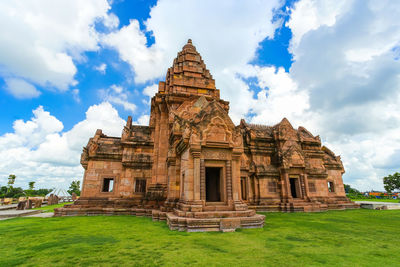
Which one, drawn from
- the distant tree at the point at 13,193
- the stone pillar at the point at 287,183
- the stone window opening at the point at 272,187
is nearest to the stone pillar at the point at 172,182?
the stone window opening at the point at 272,187

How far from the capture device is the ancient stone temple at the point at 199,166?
936 cm

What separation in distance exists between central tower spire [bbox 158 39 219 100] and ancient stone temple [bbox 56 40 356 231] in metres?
0.09

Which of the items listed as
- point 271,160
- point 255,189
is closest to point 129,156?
point 255,189

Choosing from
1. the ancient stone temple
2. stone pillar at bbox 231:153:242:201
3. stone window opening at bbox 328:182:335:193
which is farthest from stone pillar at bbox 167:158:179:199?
stone window opening at bbox 328:182:335:193

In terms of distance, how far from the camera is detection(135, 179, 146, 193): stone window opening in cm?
1564

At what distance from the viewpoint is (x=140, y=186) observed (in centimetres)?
1573

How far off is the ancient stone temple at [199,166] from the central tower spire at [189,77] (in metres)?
0.09

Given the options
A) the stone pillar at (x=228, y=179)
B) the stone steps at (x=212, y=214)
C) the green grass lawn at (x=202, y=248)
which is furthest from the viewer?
the stone pillar at (x=228, y=179)

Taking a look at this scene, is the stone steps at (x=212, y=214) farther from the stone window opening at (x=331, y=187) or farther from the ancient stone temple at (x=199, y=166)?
the stone window opening at (x=331, y=187)

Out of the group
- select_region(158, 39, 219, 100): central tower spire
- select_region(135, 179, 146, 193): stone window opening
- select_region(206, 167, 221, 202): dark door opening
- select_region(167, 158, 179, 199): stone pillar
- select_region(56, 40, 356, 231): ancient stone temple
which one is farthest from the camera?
select_region(158, 39, 219, 100): central tower spire

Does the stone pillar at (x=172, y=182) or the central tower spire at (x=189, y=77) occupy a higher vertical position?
the central tower spire at (x=189, y=77)

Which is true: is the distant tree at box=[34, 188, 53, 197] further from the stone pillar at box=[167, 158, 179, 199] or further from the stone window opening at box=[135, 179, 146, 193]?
the stone pillar at box=[167, 158, 179, 199]

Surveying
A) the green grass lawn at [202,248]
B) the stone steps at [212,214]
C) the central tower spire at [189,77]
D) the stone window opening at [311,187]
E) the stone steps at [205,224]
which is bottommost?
the green grass lawn at [202,248]

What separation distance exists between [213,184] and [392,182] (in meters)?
62.6
